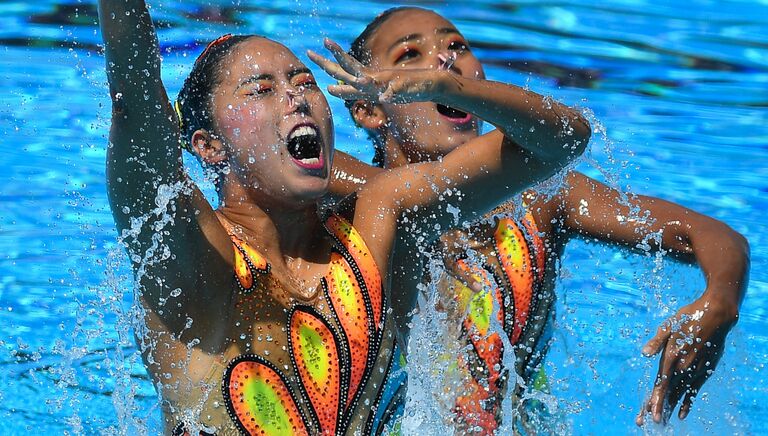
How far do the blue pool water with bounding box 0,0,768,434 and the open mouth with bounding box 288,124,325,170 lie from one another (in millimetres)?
634

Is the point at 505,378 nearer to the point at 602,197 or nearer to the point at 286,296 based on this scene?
the point at 602,197

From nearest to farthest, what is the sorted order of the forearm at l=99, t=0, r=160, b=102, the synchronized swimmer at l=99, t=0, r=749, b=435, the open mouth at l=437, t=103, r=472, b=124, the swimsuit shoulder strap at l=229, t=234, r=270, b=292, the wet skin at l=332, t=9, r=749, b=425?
the forearm at l=99, t=0, r=160, b=102 < the synchronized swimmer at l=99, t=0, r=749, b=435 < the swimsuit shoulder strap at l=229, t=234, r=270, b=292 < the wet skin at l=332, t=9, r=749, b=425 < the open mouth at l=437, t=103, r=472, b=124

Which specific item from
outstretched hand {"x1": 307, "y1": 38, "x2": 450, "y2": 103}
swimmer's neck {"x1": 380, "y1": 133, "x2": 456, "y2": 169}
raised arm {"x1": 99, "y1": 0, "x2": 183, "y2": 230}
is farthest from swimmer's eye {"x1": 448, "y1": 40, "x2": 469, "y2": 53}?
raised arm {"x1": 99, "y1": 0, "x2": 183, "y2": 230}

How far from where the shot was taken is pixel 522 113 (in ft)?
8.63

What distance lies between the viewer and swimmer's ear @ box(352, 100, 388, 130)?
397 cm

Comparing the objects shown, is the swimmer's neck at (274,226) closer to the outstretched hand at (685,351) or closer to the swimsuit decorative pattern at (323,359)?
the swimsuit decorative pattern at (323,359)

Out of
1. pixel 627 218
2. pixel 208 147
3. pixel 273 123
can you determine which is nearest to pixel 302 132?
pixel 273 123

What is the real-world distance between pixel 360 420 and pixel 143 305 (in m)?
0.62

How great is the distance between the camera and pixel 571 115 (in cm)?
274

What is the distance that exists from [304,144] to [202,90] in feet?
1.04

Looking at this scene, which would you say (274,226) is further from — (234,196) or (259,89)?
(259,89)

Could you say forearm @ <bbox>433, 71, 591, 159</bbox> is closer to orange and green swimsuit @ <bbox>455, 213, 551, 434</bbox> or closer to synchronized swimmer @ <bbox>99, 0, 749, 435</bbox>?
synchronized swimmer @ <bbox>99, 0, 749, 435</bbox>

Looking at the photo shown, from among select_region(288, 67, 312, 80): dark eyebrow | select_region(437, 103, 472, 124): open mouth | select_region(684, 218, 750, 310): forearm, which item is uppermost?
select_region(288, 67, 312, 80): dark eyebrow

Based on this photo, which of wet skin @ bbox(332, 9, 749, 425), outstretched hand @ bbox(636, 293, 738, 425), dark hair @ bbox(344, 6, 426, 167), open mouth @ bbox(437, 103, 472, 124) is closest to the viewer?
outstretched hand @ bbox(636, 293, 738, 425)
